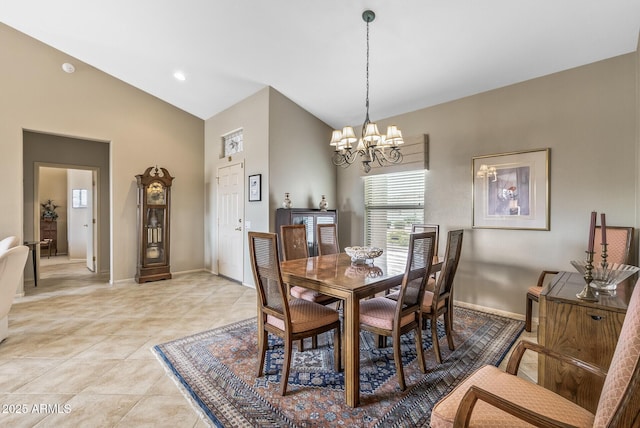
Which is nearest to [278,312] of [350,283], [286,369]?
[286,369]

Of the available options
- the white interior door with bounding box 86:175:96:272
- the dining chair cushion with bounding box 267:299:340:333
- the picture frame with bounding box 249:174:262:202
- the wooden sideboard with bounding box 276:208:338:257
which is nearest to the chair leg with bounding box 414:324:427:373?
the dining chair cushion with bounding box 267:299:340:333

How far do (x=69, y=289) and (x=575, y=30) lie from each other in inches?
276

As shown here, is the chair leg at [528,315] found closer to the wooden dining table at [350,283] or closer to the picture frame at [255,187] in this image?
the wooden dining table at [350,283]

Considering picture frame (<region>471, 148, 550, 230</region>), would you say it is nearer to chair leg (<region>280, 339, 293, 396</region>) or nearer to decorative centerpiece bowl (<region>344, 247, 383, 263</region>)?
decorative centerpiece bowl (<region>344, 247, 383, 263</region>)

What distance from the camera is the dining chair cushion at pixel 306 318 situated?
2.06 meters

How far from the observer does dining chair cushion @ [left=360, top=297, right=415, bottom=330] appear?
2094 millimetres

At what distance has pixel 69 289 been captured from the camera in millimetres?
4613

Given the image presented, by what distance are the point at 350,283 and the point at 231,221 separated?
3.65 meters

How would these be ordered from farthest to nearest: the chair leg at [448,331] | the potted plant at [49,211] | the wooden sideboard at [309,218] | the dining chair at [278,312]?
the potted plant at [49,211] → the wooden sideboard at [309,218] → the chair leg at [448,331] → the dining chair at [278,312]

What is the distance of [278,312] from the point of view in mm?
2066

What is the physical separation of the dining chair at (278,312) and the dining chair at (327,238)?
1.24m

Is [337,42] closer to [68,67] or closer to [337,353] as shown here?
[337,353]

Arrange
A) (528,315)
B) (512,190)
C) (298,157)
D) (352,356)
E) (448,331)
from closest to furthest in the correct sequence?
(352,356), (448,331), (528,315), (512,190), (298,157)

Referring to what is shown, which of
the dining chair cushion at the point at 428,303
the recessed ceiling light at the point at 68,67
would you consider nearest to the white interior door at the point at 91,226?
the recessed ceiling light at the point at 68,67
